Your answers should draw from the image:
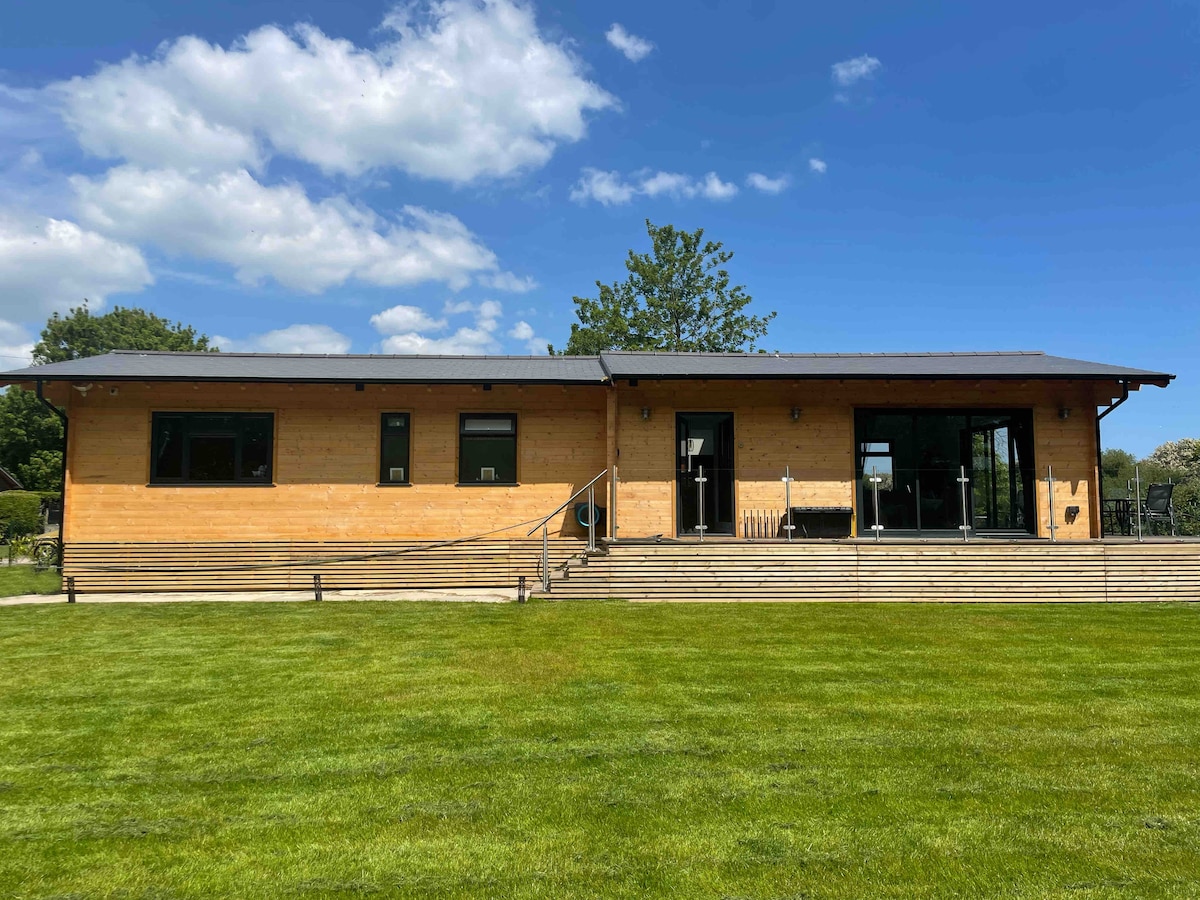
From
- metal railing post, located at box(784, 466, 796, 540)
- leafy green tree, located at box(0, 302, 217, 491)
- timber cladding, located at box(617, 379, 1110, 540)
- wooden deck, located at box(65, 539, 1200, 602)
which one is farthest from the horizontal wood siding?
leafy green tree, located at box(0, 302, 217, 491)

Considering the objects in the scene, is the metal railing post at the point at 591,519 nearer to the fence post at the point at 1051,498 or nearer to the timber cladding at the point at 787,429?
the timber cladding at the point at 787,429

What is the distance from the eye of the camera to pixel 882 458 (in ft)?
43.2

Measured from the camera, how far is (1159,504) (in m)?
13.4

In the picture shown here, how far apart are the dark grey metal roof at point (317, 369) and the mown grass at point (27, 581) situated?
3582 millimetres

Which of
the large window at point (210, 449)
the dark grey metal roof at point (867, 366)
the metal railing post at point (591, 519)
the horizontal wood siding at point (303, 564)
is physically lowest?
the horizontal wood siding at point (303, 564)

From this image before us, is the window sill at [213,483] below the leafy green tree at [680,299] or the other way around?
below

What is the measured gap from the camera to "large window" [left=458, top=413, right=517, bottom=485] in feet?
44.1

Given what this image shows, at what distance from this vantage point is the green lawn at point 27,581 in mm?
12050

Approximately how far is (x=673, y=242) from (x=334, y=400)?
88.4ft

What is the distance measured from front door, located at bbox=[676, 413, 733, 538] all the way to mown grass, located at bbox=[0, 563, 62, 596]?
11.1 meters

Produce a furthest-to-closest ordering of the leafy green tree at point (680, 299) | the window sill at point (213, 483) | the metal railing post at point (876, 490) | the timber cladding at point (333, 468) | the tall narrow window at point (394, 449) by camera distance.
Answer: the leafy green tree at point (680, 299) → the tall narrow window at point (394, 449) → the window sill at point (213, 483) → the timber cladding at point (333, 468) → the metal railing post at point (876, 490)

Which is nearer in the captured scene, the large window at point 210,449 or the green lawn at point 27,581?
the green lawn at point 27,581

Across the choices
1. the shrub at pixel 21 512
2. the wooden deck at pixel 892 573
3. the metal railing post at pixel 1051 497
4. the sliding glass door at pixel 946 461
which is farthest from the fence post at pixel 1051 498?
the shrub at pixel 21 512

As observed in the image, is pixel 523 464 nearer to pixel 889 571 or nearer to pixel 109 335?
pixel 889 571
